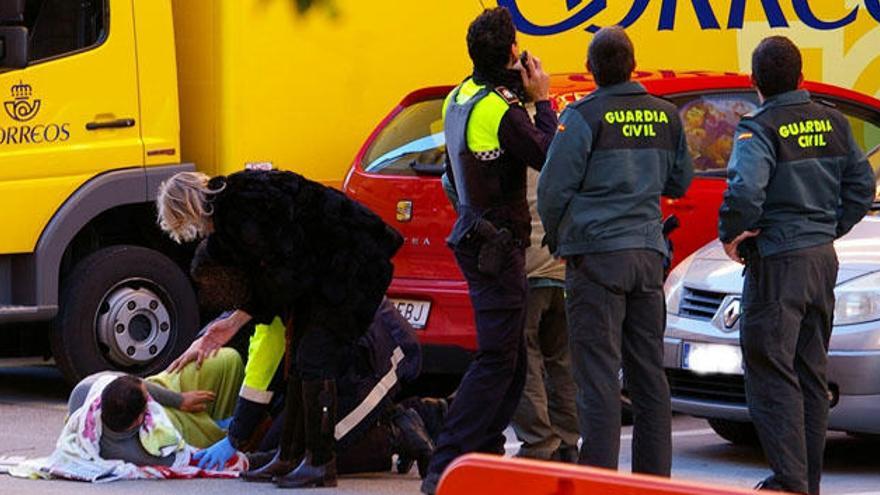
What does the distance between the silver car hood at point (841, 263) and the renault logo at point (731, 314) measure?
0.06 meters

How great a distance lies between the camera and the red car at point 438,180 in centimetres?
991

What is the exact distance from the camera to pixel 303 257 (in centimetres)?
824

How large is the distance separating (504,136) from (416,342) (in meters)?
1.27

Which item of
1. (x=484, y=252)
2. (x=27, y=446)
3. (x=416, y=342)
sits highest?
(x=484, y=252)

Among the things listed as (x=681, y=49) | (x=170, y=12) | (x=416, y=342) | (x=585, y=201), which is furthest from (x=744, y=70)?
(x=585, y=201)

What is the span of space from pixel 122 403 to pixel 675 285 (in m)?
2.58

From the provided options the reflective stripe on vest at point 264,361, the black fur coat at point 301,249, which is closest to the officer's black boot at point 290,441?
the reflective stripe on vest at point 264,361

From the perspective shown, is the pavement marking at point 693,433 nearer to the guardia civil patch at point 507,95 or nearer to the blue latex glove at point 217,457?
the blue latex glove at point 217,457

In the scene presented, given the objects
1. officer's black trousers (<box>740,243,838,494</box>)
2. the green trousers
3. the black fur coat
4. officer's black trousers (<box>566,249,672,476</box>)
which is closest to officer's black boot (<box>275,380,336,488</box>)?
the black fur coat

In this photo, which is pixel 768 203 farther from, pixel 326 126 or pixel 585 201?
pixel 326 126

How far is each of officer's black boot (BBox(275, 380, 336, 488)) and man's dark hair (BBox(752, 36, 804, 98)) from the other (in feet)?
6.79

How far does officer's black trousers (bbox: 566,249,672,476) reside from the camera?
755 centimetres

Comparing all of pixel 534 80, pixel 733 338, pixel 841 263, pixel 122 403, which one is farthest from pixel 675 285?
pixel 122 403

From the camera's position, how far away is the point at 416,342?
28.9ft
